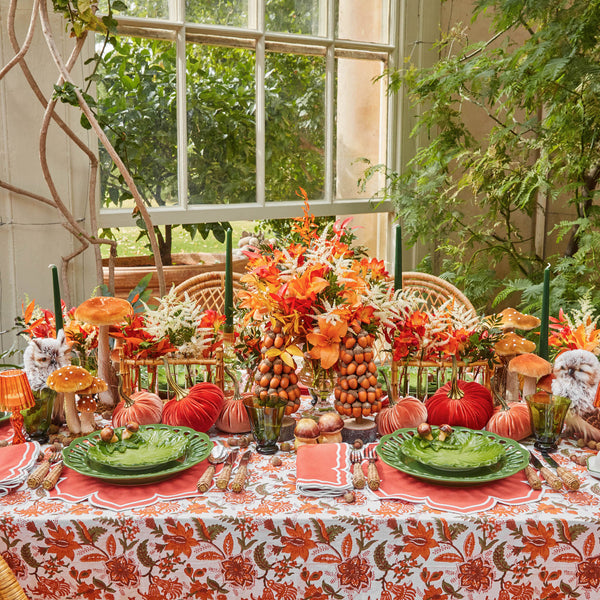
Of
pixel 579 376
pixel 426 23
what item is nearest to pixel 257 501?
pixel 579 376

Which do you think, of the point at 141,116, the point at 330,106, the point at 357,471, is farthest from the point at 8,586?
the point at 330,106

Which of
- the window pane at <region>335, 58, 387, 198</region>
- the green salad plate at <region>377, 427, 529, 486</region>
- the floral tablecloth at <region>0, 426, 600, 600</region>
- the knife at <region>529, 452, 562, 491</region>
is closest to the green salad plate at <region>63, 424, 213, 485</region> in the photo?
the floral tablecloth at <region>0, 426, 600, 600</region>

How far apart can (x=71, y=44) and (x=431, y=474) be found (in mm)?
1826

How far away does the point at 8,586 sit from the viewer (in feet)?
2.91

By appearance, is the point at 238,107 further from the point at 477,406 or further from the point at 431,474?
the point at 431,474

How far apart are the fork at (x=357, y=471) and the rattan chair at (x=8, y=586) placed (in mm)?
503

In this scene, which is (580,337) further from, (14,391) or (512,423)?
(14,391)

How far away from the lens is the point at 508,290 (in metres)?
2.59

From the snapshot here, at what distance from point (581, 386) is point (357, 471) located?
466 mm

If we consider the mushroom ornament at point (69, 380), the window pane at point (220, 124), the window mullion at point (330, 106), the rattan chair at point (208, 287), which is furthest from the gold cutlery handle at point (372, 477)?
the window mullion at point (330, 106)

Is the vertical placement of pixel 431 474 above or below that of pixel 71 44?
below

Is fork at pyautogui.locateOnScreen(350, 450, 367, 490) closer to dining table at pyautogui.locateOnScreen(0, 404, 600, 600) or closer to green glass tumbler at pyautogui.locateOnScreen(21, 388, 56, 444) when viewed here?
dining table at pyautogui.locateOnScreen(0, 404, 600, 600)

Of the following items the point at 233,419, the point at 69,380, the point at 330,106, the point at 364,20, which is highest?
the point at 364,20

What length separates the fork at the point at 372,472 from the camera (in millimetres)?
1067
